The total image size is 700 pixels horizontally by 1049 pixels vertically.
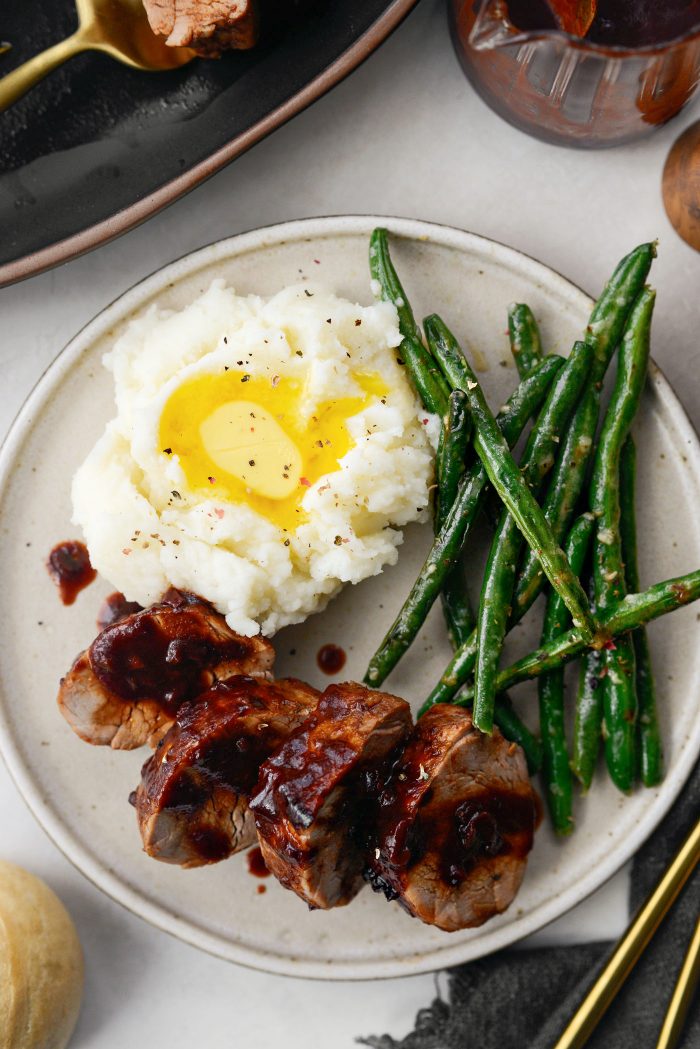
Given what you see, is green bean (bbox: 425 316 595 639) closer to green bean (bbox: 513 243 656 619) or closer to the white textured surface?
green bean (bbox: 513 243 656 619)

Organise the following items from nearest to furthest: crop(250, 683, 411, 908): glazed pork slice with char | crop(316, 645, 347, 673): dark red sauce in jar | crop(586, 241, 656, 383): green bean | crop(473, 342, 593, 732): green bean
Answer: crop(250, 683, 411, 908): glazed pork slice with char
crop(473, 342, 593, 732): green bean
crop(586, 241, 656, 383): green bean
crop(316, 645, 347, 673): dark red sauce in jar

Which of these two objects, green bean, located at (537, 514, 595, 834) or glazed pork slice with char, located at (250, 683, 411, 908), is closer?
glazed pork slice with char, located at (250, 683, 411, 908)

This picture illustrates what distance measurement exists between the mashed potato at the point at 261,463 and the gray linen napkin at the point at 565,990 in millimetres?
1917

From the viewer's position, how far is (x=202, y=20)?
383 centimetres

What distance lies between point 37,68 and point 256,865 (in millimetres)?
3759

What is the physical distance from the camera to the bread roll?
3.75m

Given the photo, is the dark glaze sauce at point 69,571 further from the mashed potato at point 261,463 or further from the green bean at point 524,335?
the green bean at point 524,335

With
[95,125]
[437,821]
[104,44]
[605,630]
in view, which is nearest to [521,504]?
[605,630]

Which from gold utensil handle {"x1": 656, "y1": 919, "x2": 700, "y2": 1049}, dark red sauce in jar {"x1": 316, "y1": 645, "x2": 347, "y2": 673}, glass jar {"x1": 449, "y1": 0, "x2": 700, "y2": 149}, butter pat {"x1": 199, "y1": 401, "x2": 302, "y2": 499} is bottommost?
gold utensil handle {"x1": 656, "y1": 919, "x2": 700, "y2": 1049}

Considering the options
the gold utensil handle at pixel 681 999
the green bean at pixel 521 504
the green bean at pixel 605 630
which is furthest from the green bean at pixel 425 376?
the gold utensil handle at pixel 681 999

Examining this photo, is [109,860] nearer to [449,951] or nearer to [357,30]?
[449,951]

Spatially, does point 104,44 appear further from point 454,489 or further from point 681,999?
point 681,999

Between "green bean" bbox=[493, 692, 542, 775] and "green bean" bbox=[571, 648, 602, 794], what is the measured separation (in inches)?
6.7

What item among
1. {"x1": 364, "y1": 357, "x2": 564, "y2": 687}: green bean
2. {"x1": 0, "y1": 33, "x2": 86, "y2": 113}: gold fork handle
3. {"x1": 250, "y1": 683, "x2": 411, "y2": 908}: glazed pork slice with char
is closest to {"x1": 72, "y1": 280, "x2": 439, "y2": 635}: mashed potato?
{"x1": 364, "y1": 357, "x2": 564, "y2": 687}: green bean
